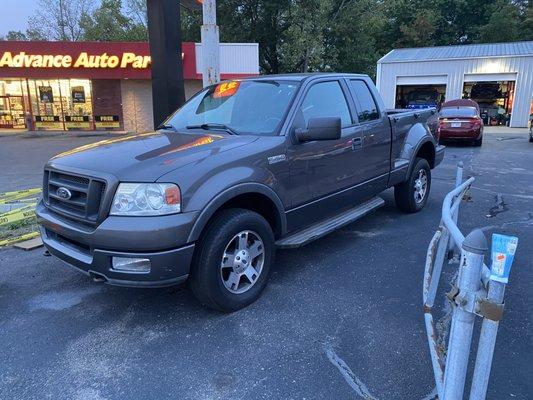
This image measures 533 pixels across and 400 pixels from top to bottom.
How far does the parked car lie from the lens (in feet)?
51.3

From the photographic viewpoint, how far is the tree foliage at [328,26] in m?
28.6

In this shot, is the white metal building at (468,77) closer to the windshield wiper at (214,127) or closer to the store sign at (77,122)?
the store sign at (77,122)

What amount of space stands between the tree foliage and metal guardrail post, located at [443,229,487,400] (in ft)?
91.4

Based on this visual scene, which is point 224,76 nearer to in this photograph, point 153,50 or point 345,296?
point 153,50

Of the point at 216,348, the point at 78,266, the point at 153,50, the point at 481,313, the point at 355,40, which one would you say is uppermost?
the point at 355,40

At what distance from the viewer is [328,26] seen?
3014 cm

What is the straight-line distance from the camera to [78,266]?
134 inches

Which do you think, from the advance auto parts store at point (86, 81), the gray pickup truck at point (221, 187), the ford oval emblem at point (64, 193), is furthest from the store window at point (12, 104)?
the ford oval emblem at point (64, 193)

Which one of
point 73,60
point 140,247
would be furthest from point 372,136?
point 73,60

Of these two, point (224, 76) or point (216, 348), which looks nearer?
point (216, 348)

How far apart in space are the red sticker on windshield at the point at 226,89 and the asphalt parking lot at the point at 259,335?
1900 millimetres

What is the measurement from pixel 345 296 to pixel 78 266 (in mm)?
2257

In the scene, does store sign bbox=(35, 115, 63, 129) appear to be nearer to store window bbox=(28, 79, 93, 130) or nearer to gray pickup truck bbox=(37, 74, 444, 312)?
store window bbox=(28, 79, 93, 130)

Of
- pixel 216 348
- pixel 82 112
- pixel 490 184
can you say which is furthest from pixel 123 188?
pixel 82 112
